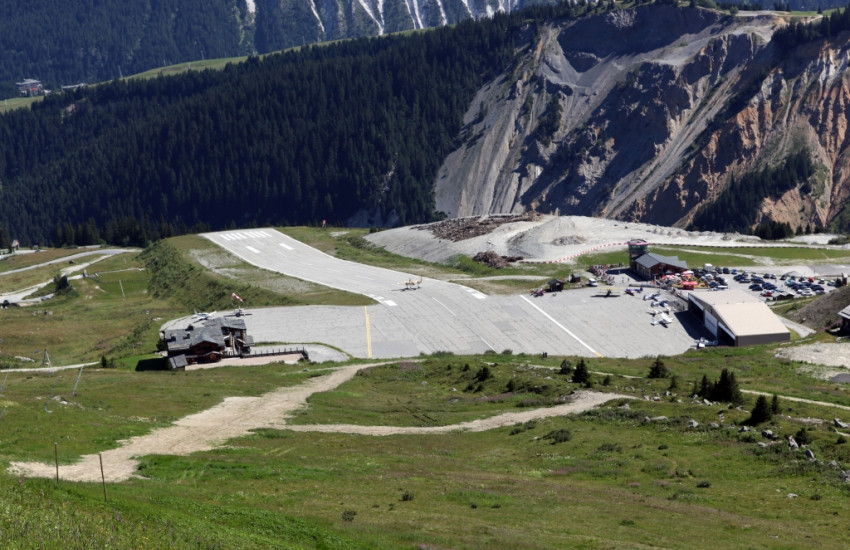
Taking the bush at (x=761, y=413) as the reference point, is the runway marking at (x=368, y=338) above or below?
below

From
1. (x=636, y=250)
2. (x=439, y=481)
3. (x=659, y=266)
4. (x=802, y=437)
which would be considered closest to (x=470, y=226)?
(x=636, y=250)

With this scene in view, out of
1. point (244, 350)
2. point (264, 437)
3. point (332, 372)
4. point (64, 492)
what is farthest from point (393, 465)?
point (244, 350)

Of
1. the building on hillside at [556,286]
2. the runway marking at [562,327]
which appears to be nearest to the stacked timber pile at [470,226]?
the building on hillside at [556,286]

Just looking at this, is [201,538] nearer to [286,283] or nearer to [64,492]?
[64,492]

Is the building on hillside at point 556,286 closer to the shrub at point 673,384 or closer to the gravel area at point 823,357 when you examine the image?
the gravel area at point 823,357

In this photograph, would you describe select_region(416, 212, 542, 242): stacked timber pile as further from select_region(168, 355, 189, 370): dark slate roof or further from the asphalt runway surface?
select_region(168, 355, 189, 370): dark slate roof

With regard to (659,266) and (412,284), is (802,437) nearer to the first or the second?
(659,266)
